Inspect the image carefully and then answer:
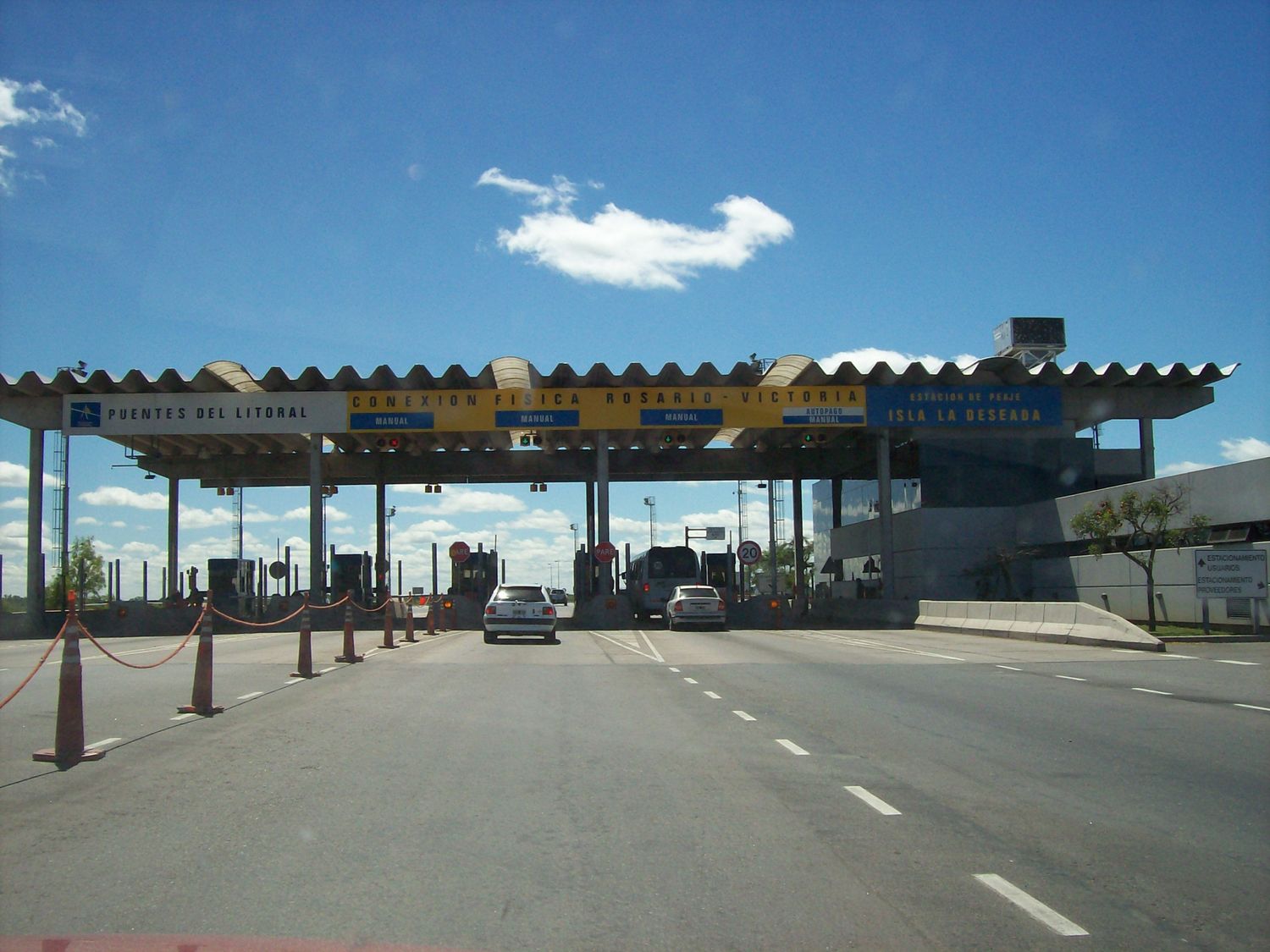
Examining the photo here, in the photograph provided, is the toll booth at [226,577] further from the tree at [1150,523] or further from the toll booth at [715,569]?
the tree at [1150,523]

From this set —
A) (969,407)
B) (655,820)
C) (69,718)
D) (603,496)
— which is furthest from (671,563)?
(655,820)

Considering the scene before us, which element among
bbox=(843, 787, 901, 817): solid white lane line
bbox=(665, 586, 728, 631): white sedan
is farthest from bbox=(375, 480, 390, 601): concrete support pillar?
bbox=(843, 787, 901, 817): solid white lane line

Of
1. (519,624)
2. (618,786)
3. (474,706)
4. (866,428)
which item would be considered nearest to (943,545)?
(866,428)

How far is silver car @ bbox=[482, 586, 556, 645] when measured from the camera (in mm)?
29375

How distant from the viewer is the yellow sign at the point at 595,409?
4231 centimetres

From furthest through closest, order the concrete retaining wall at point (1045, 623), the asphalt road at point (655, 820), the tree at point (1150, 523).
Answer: the tree at point (1150, 523), the concrete retaining wall at point (1045, 623), the asphalt road at point (655, 820)

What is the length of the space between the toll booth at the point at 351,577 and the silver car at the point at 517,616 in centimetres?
2603

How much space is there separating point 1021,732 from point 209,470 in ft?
161

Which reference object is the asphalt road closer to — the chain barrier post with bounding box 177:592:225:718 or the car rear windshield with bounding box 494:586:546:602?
the chain barrier post with bounding box 177:592:225:718

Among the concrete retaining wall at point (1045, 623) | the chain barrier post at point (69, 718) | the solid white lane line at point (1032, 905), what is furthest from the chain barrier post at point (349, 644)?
the solid white lane line at point (1032, 905)

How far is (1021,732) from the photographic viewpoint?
1107cm

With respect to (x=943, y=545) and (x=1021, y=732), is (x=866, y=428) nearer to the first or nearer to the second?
(x=943, y=545)

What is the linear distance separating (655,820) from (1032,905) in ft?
8.50

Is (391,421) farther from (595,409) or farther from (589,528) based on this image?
(589,528)
